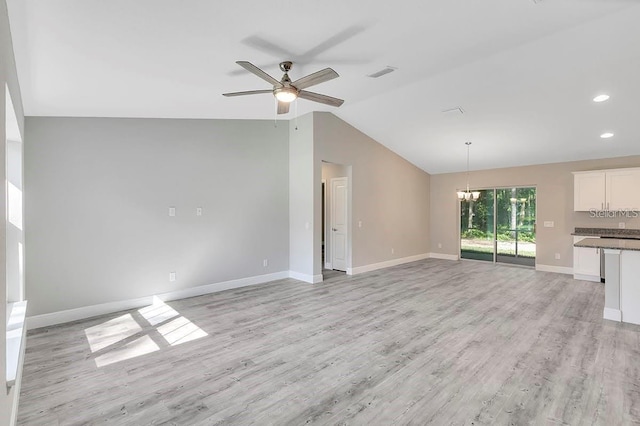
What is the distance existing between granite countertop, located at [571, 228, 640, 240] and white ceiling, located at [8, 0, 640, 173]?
1.89 m

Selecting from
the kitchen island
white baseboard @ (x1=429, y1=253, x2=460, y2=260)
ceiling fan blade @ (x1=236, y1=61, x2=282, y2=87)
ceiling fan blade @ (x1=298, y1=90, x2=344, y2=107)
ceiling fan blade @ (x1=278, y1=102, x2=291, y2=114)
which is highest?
ceiling fan blade @ (x1=298, y1=90, x2=344, y2=107)

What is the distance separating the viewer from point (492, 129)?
19.9ft

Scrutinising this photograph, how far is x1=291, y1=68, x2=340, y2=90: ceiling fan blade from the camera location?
2.88m

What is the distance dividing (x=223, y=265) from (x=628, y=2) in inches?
238

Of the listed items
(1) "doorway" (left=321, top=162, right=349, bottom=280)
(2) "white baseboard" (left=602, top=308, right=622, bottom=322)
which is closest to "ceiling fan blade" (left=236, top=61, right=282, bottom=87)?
(1) "doorway" (left=321, top=162, right=349, bottom=280)

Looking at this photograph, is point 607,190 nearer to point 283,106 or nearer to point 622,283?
point 622,283

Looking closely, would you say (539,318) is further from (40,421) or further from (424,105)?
(40,421)

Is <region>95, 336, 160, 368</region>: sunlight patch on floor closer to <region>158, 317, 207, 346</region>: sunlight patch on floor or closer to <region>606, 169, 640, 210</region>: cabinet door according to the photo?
<region>158, 317, 207, 346</region>: sunlight patch on floor

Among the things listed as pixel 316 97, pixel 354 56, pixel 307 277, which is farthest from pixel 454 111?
pixel 307 277

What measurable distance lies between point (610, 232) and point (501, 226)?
2.19 meters

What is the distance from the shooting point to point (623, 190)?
6141mm

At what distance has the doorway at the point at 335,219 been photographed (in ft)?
22.9

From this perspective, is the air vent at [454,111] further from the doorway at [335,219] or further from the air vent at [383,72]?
the doorway at [335,219]

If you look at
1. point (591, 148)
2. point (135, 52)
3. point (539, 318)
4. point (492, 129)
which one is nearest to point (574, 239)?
point (591, 148)
